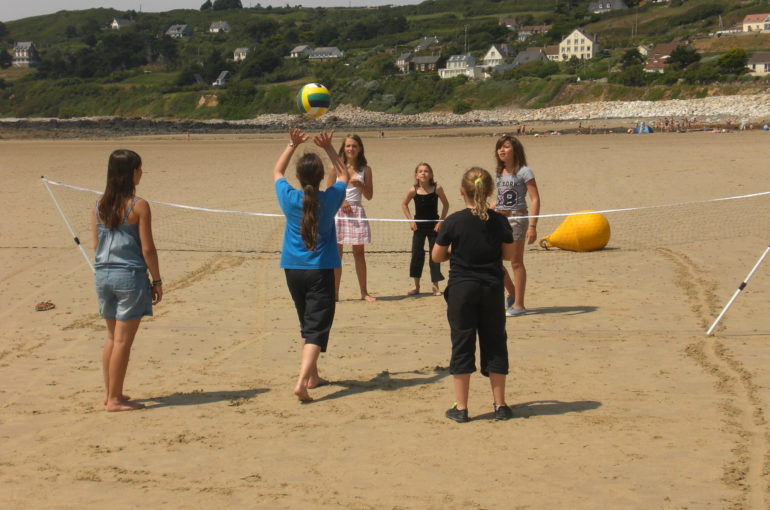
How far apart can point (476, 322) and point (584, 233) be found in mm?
7365

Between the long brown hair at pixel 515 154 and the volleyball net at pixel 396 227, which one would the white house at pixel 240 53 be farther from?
the long brown hair at pixel 515 154

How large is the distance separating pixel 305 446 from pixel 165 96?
11897cm

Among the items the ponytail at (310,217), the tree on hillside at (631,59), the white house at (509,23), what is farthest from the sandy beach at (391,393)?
the white house at (509,23)

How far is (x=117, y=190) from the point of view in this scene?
589 centimetres

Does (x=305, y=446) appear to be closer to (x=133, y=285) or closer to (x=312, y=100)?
(x=133, y=285)

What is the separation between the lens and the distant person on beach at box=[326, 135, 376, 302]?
9.20 meters

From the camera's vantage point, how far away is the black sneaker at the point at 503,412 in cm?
582

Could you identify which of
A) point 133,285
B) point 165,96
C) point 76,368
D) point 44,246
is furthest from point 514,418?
point 165,96

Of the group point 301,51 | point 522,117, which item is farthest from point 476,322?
point 301,51

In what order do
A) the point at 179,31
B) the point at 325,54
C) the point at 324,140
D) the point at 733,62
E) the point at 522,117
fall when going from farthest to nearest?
1. the point at 179,31
2. the point at 325,54
3. the point at 733,62
4. the point at 522,117
5. the point at 324,140

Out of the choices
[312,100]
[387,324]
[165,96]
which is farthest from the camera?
[165,96]

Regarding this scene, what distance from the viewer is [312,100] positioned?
941 centimetres

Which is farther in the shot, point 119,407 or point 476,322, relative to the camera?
point 119,407

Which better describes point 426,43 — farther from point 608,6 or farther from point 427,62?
point 608,6
